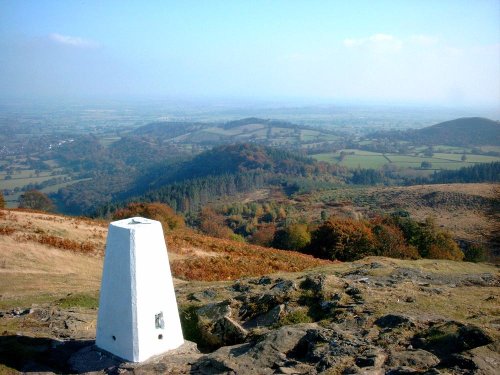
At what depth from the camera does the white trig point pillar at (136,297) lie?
11109 mm

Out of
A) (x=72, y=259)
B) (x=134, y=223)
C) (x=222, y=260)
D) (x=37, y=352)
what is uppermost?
(x=134, y=223)

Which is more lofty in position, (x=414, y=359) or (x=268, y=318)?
(x=414, y=359)

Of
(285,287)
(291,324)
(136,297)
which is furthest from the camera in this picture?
(285,287)

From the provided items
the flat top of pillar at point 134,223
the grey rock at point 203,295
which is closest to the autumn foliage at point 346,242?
the grey rock at point 203,295

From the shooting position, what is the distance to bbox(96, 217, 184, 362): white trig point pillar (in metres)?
11.1

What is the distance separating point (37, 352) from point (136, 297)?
3.68 metres

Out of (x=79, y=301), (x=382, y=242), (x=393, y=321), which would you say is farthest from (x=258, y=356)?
(x=382, y=242)

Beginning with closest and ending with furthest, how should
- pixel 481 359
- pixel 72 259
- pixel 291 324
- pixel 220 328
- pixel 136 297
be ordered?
1. pixel 481 359
2. pixel 136 297
3. pixel 291 324
4. pixel 220 328
5. pixel 72 259

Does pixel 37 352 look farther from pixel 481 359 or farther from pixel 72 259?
pixel 72 259

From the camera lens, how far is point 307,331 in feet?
38.5

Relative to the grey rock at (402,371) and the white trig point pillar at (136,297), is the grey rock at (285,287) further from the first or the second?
the grey rock at (402,371)

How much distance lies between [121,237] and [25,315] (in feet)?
22.5

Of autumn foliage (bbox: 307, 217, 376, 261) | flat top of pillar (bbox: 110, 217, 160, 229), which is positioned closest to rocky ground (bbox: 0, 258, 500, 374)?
flat top of pillar (bbox: 110, 217, 160, 229)

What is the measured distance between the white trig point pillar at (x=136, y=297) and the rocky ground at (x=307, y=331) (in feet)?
1.43
